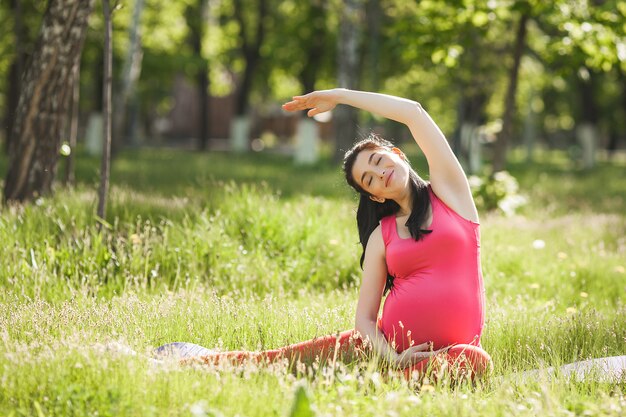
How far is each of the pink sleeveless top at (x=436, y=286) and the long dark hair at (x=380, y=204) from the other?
7 cm

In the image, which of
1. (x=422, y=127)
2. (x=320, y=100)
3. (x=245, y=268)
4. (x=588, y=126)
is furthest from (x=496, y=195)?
(x=588, y=126)

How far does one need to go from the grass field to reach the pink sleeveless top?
275mm

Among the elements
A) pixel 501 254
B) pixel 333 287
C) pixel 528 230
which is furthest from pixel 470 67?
pixel 333 287

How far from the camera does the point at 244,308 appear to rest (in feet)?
15.5

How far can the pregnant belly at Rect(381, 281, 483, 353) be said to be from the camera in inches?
152

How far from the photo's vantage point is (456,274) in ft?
12.8

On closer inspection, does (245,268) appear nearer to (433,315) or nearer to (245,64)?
(433,315)

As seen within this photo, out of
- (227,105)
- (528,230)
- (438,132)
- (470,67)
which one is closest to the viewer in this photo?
(438,132)

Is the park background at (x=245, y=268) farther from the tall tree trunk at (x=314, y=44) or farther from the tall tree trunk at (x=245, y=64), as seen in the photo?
the tall tree trunk at (x=245, y=64)

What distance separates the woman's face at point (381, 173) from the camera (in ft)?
12.8

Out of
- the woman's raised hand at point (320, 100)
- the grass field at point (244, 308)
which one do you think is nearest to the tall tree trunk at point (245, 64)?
the grass field at point (244, 308)

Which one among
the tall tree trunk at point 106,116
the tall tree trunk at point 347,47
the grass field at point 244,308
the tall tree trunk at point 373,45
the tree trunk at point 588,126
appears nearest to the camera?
the grass field at point 244,308

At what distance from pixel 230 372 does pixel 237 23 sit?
25798 millimetres

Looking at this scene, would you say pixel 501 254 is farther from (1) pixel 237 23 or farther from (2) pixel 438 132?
(1) pixel 237 23
